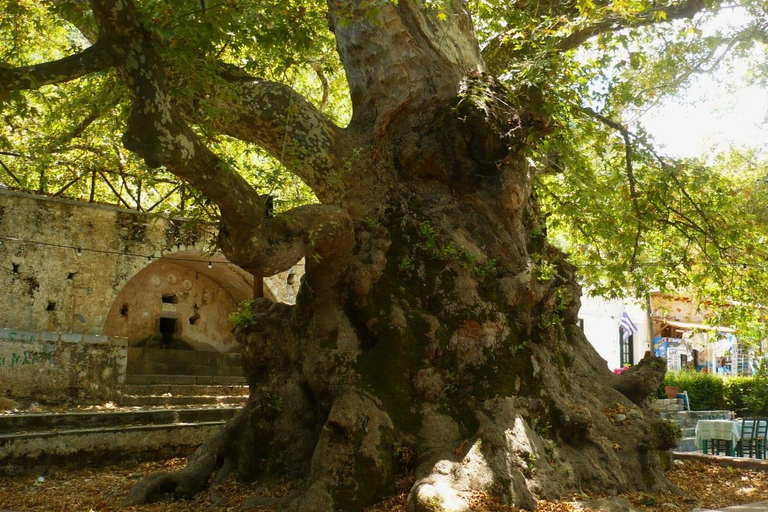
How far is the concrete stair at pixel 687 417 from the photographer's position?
1190 cm

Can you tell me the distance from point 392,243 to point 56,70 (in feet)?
10.0

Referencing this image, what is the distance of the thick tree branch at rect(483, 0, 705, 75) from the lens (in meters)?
6.95

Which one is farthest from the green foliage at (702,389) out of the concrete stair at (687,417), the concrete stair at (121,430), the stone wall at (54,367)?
the stone wall at (54,367)

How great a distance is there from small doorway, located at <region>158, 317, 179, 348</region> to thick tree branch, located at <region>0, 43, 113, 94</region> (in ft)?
38.0

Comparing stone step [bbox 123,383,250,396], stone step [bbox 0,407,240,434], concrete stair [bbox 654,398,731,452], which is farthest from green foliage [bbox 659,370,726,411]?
stone step [bbox 0,407,240,434]

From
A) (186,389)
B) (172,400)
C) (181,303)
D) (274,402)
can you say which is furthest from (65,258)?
(274,402)

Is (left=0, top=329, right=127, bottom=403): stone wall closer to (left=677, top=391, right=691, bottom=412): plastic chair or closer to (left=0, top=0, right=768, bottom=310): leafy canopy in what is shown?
(left=0, top=0, right=768, bottom=310): leafy canopy

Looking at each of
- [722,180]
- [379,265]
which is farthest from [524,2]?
[379,265]

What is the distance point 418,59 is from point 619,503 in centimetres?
458

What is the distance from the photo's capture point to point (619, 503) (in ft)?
16.7

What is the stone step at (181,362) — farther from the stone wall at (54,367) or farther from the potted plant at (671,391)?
the potted plant at (671,391)

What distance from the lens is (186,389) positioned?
38.5ft

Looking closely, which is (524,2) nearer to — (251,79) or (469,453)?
(251,79)

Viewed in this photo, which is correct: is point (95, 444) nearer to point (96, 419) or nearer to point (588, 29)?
point (96, 419)
